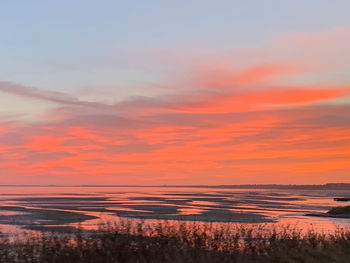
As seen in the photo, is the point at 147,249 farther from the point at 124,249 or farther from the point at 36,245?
the point at 36,245

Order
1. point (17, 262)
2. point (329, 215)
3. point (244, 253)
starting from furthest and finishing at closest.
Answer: point (329, 215) → point (244, 253) → point (17, 262)

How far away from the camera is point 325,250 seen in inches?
605

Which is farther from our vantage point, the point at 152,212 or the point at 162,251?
the point at 152,212

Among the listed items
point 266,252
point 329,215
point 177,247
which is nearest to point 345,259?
point 266,252

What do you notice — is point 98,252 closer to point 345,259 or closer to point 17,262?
point 17,262

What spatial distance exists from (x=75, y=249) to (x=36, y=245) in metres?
1.34

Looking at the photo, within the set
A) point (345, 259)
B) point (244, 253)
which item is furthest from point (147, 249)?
point (345, 259)

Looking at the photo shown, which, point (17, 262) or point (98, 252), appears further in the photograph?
point (98, 252)

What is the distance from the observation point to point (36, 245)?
14.2 meters

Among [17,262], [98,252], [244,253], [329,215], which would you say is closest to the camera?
[17,262]

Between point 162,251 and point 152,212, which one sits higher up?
point 162,251

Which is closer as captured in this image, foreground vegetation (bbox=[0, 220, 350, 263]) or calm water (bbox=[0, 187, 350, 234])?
Answer: foreground vegetation (bbox=[0, 220, 350, 263])

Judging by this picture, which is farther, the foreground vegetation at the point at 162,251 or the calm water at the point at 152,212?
the calm water at the point at 152,212

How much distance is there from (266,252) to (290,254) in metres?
1.14
